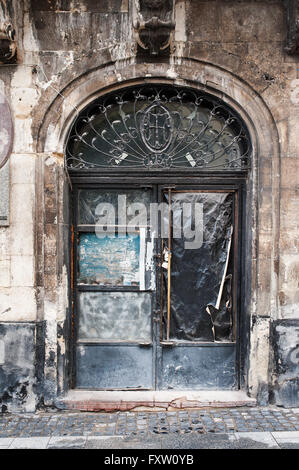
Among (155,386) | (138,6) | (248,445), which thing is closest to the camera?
(248,445)

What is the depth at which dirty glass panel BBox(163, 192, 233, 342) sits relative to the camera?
505 centimetres

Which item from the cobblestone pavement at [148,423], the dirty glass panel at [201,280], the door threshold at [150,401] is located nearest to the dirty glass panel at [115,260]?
the dirty glass panel at [201,280]

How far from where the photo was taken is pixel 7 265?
470cm

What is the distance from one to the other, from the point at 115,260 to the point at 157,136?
1629mm

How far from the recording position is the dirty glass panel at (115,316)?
5078 millimetres

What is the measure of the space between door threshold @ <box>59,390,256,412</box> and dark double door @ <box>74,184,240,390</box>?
0.15 metres

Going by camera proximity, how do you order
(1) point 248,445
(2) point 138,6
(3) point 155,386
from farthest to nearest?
(3) point 155,386 < (2) point 138,6 < (1) point 248,445

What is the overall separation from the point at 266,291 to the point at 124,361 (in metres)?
1.94

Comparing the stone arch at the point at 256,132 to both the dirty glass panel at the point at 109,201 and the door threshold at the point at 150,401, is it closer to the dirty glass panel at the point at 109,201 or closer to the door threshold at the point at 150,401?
the door threshold at the point at 150,401

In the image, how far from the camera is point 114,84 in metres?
4.76

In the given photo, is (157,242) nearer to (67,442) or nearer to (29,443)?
(67,442)

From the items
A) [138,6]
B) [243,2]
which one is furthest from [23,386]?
[243,2]

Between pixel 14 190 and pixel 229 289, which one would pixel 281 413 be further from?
pixel 14 190

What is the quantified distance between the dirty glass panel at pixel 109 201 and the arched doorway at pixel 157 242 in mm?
13
